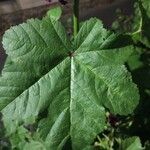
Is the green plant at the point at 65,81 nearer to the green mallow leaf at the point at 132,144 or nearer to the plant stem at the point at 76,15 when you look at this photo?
the plant stem at the point at 76,15

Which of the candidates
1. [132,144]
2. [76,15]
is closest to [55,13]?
[76,15]

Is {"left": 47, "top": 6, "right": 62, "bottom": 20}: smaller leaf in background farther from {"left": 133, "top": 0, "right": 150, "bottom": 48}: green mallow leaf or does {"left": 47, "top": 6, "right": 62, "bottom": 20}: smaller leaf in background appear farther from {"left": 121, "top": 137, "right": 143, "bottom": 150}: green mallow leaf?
{"left": 121, "top": 137, "right": 143, "bottom": 150}: green mallow leaf

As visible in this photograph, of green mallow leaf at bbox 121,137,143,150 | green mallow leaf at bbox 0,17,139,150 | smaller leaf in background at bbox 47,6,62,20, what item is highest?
smaller leaf in background at bbox 47,6,62,20

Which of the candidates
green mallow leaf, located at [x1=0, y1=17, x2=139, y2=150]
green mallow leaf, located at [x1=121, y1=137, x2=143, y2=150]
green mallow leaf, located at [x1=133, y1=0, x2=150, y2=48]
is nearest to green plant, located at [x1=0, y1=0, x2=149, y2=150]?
green mallow leaf, located at [x1=0, y1=17, x2=139, y2=150]

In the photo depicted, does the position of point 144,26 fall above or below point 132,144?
above

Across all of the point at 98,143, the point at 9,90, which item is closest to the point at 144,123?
the point at 98,143

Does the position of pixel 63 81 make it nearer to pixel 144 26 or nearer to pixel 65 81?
pixel 65 81

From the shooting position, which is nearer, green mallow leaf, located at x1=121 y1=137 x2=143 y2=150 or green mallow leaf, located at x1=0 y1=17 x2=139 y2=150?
green mallow leaf, located at x1=0 y1=17 x2=139 y2=150

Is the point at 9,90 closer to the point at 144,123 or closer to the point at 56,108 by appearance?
the point at 56,108

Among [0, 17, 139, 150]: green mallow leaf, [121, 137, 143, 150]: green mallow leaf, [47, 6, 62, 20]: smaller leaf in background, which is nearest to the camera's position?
[0, 17, 139, 150]: green mallow leaf
